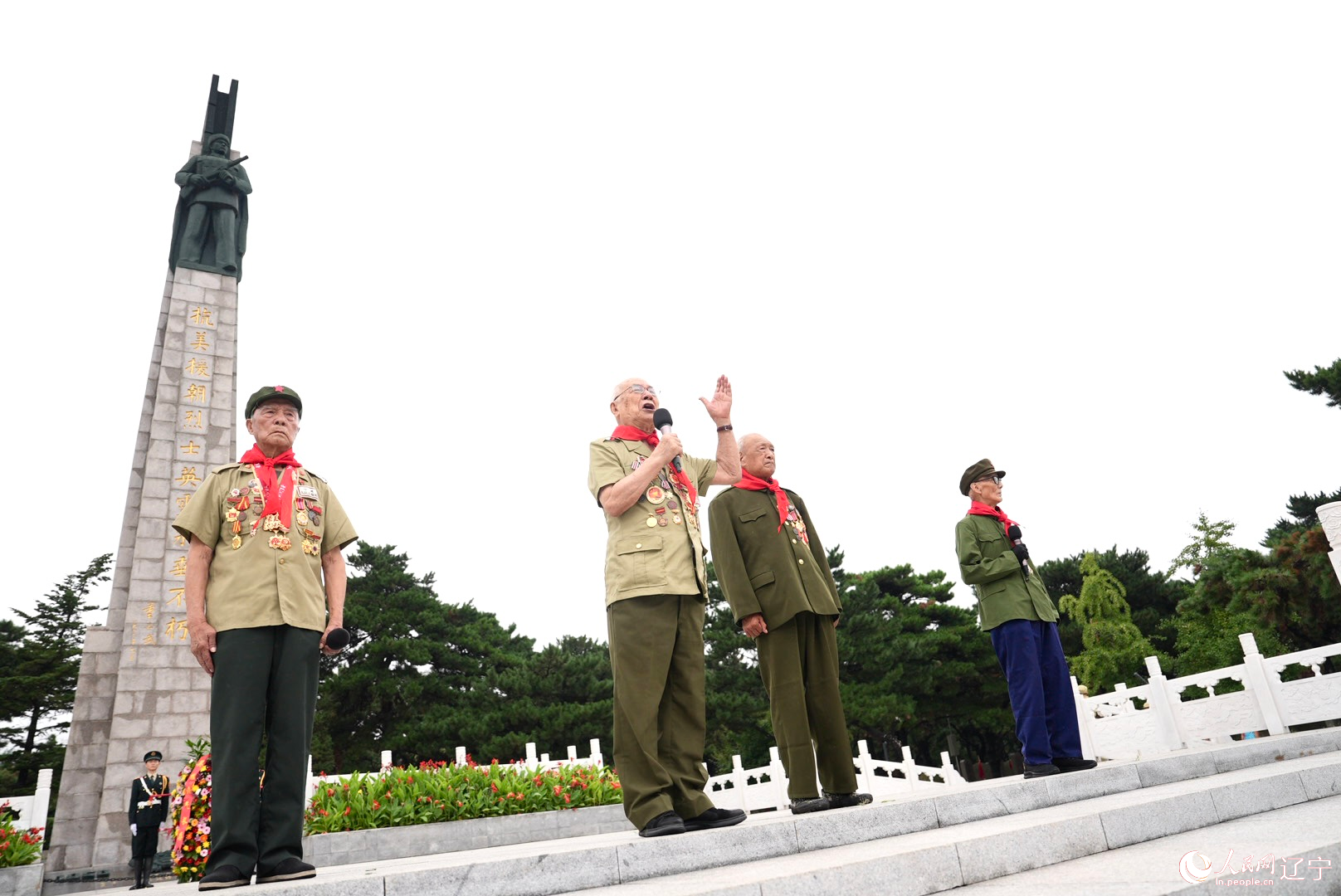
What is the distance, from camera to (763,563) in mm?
3928

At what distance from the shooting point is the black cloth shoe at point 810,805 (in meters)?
3.52

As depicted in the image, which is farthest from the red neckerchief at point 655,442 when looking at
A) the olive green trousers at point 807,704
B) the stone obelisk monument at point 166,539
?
the stone obelisk monument at point 166,539

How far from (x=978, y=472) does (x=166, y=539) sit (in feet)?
30.2

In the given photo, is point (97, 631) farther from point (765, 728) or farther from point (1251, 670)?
point (765, 728)

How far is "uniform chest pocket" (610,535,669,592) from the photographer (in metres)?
3.27

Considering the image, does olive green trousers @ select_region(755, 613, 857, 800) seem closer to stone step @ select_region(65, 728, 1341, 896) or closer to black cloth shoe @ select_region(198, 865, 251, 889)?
stone step @ select_region(65, 728, 1341, 896)

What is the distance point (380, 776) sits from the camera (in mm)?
8656

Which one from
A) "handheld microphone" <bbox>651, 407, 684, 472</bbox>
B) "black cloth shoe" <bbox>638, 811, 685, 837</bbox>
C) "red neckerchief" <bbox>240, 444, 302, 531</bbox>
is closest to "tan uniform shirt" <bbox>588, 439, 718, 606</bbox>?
"handheld microphone" <bbox>651, 407, 684, 472</bbox>

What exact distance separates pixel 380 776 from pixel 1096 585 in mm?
24643

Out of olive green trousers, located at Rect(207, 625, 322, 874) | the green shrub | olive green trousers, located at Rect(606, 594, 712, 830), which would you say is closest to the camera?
olive green trousers, located at Rect(207, 625, 322, 874)

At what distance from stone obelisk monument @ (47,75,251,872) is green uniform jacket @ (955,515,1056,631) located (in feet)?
27.7

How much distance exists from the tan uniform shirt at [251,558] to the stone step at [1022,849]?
1423 millimetres

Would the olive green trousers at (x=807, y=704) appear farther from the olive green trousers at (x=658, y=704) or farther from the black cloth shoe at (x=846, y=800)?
the olive green trousers at (x=658, y=704)

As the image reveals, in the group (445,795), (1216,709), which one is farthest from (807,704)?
(1216,709)
